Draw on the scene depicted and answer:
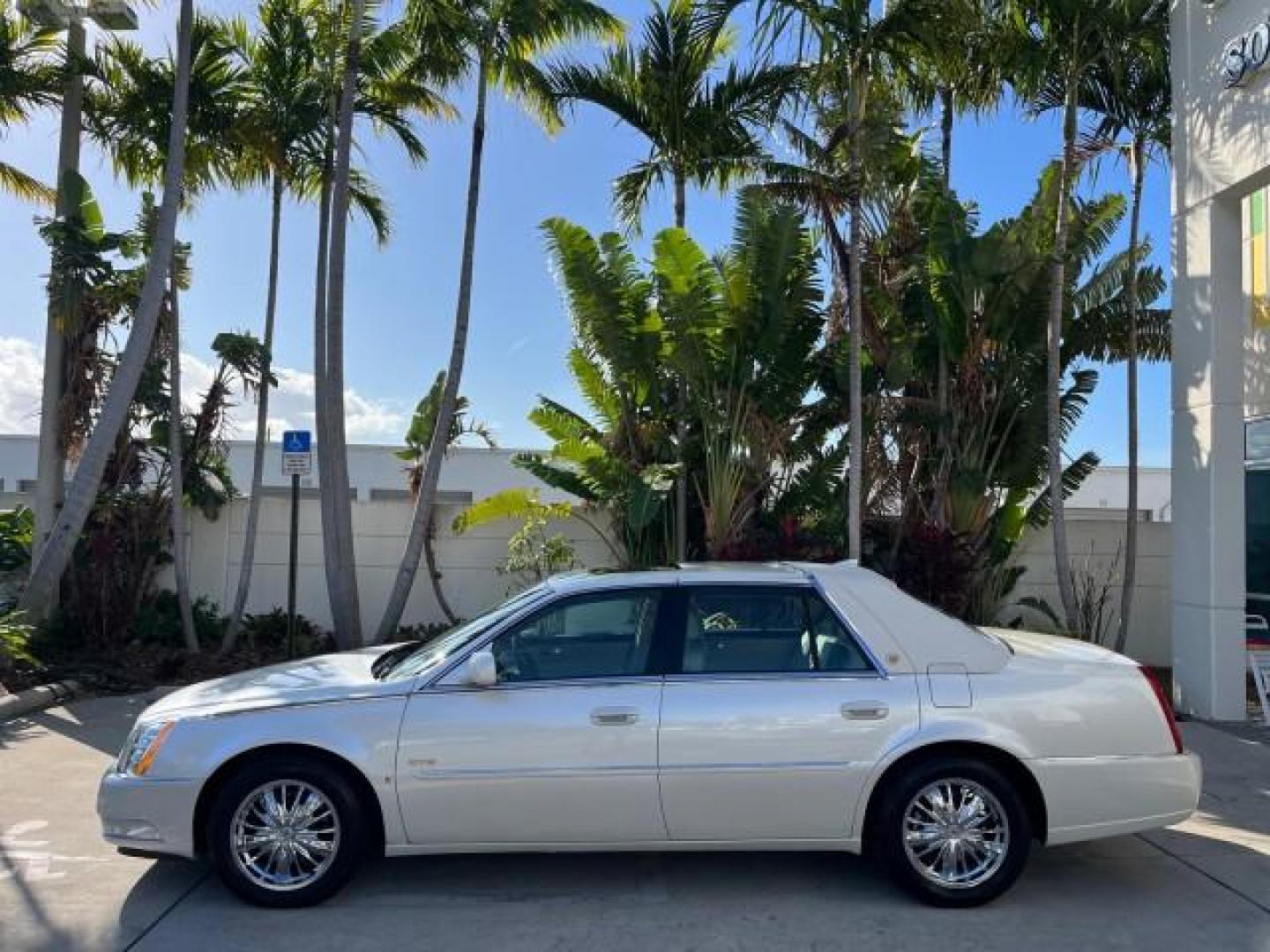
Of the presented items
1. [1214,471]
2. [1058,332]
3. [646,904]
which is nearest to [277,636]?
[646,904]

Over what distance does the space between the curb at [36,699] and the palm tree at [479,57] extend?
3.07 meters

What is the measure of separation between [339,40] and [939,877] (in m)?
10.5

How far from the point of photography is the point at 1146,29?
10.8 m

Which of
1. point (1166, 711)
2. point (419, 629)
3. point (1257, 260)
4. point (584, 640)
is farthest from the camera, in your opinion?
point (419, 629)

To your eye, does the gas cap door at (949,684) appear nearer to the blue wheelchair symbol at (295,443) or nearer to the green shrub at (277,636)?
the blue wheelchair symbol at (295,443)

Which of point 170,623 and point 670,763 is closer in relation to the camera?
point 670,763

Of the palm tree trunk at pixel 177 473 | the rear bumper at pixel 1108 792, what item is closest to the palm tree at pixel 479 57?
the palm tree trunk at pixel 177 473

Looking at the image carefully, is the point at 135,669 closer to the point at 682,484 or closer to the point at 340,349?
the point at 340,349

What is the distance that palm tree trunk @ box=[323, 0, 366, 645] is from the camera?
1132 centimetres

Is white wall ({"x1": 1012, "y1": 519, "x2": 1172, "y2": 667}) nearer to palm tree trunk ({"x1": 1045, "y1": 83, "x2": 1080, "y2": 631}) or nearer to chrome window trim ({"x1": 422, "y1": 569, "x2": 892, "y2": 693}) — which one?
palm tree trunk ({"x1": 1045, "y1": 83, "x2": 1080, "y2": 631})

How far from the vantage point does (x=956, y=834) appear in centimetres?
487

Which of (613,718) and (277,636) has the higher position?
(613,718)

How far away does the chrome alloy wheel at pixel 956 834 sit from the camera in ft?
15.9

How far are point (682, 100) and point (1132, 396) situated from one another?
21.0ft
